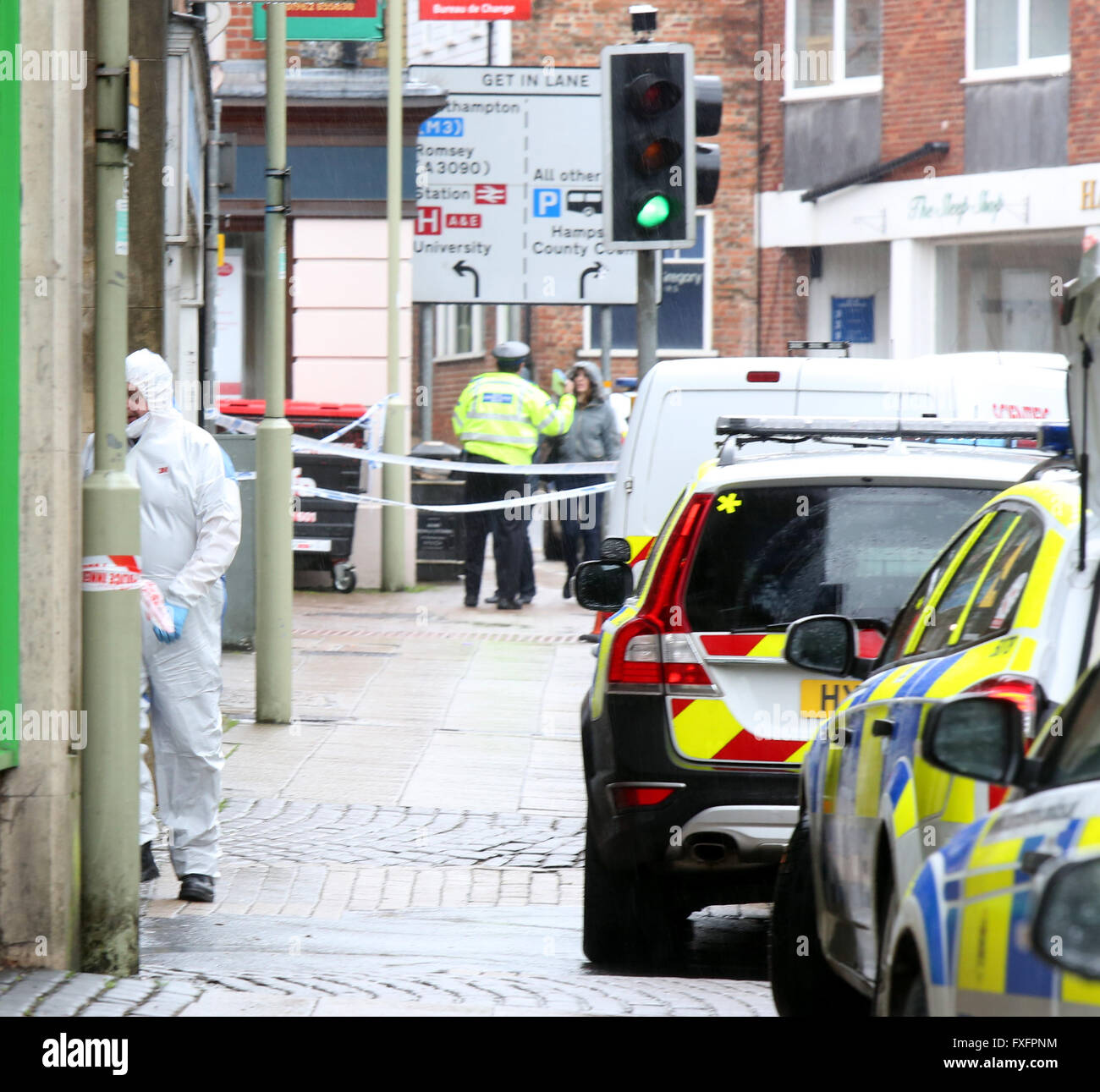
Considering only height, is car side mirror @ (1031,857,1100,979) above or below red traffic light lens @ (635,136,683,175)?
below

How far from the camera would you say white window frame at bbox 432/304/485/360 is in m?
33.2

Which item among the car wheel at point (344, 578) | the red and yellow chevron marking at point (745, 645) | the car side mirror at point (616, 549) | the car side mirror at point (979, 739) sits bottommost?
the car wheel at point (344, 578)

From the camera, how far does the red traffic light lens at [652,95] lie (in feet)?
35.1

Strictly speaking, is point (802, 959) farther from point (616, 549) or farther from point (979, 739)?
point (616, 549)

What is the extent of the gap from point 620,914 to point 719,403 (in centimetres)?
451

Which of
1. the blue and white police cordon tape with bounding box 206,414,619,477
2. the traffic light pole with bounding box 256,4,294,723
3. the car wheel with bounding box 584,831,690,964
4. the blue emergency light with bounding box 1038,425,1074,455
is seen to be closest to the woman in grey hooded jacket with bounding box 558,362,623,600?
the blue and white police cordon tape with bounding box 206,414,619,477

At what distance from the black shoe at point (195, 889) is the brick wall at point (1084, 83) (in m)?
21.9

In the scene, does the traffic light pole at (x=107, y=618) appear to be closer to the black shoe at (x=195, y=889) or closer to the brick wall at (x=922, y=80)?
the black shoe at (x=195, y=889)

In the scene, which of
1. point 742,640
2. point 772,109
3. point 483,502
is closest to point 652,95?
point 742,640

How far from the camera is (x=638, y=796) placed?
255 inches

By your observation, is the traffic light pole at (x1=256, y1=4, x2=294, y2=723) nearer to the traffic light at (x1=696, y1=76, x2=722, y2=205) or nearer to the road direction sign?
the traffic light at (x1=696, y1=76, x2=722, y2=205)

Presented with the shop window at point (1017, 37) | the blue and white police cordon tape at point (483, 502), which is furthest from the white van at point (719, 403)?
the shop window at point (1017, 37)

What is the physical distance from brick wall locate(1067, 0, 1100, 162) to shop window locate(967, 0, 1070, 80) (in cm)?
29
